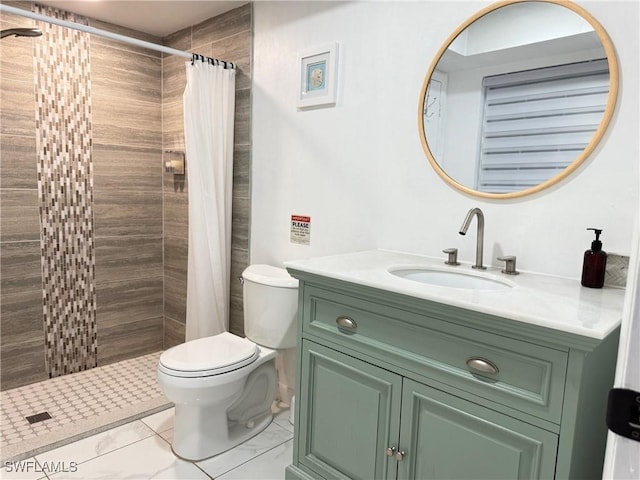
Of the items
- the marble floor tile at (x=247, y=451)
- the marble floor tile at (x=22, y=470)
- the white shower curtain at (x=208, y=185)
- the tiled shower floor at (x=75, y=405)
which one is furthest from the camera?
the white shower curtain at (x=208, y=185)

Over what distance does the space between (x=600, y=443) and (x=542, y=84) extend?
45.5 inches

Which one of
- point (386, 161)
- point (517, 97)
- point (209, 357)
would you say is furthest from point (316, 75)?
point (209, 357)

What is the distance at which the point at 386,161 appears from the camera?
2.00 meters

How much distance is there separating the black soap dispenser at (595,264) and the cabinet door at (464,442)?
1.78 feet

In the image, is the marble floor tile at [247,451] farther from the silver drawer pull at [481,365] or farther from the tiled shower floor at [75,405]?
the silver drawer pull at [481,365]

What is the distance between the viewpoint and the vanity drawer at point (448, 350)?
43.1 inches

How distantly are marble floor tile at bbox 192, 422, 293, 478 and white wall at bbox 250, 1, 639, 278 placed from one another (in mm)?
901

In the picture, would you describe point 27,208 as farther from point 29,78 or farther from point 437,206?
point 437,206

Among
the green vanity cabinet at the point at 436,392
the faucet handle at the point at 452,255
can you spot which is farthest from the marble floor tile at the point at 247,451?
the faucet handle at the point at 452,255

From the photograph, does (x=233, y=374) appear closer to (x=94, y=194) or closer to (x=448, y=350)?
(x=448, y=350)

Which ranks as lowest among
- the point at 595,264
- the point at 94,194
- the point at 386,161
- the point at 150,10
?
the point at 595,264

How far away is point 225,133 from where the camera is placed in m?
2.59

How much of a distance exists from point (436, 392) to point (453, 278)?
0.48 m

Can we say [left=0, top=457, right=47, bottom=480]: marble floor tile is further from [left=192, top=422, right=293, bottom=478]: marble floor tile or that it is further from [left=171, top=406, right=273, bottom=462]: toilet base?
[left=192, top=422, right=293, bottom=478]: marble floor tile
